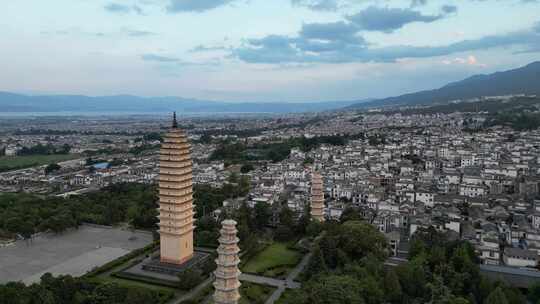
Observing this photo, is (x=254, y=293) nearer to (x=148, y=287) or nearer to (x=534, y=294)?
(x=148, y=287)

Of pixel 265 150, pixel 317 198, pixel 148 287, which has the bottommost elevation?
pixel 148 287

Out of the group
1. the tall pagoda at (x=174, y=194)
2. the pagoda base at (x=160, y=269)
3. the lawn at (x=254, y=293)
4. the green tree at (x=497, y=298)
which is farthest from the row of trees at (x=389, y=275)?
the tall pagoda at (x=174, y=194)

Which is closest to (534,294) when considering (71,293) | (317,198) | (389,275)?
(389,275)

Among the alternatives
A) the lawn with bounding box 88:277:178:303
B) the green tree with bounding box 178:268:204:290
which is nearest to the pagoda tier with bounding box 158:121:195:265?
the lawn with bounding box 88:277:178:303

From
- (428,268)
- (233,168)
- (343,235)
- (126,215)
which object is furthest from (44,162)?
(428,268)

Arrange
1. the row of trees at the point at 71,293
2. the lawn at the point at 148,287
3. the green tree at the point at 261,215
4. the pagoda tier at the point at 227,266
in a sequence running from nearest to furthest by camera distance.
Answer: the pagoda tier at the point at 227,266, the row of trees at the point at 71,293, the lawn at the point at 148,287, the green tree at the point at 261,215

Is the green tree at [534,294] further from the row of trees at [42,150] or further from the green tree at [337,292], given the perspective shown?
the row of trees at [42,150]

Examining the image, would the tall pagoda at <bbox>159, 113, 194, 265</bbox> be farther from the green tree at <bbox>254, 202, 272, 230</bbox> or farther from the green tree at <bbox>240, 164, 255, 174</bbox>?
the green tree at <bbox>240, 164, 255, 174</bbox>
